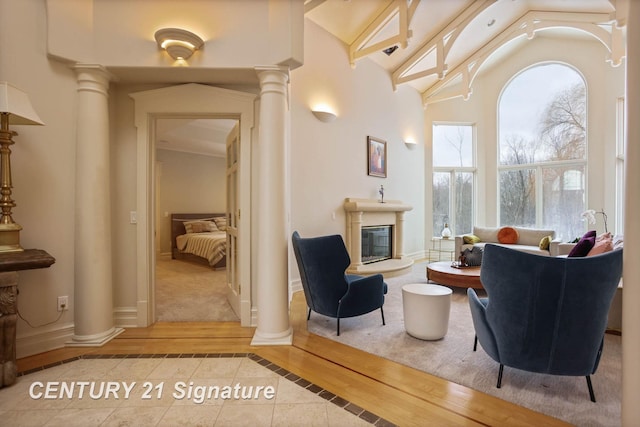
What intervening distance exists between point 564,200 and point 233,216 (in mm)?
6558

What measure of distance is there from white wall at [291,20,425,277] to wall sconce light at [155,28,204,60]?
194 cm

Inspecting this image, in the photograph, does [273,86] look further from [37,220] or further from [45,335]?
[45,335]

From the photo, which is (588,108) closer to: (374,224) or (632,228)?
(374,224)

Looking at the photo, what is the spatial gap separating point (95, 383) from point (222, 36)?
280cm

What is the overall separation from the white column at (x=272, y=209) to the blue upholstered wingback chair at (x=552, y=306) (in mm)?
1623

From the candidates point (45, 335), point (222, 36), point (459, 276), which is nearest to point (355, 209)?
point (459, 276)

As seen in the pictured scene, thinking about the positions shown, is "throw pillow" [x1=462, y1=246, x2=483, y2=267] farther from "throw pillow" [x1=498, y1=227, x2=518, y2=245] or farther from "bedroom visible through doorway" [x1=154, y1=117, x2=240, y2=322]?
"bedroom visible through doorway" [x1=154, y1=117, x2=240, y2=322]

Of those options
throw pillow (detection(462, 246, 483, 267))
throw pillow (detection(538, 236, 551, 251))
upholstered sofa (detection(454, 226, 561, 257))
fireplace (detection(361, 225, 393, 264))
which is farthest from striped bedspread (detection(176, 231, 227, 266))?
throw pillow (detection(538, 236, 551, 251))

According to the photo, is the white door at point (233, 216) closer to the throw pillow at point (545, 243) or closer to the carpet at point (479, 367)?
the carpet at point (479, 367)

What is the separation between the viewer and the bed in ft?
19.3

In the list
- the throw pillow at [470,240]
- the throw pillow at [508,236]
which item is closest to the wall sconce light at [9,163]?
the throw pillow at [470,240]

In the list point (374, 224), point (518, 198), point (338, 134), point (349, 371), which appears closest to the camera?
point (349, 371)

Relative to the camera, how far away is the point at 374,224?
5.64m

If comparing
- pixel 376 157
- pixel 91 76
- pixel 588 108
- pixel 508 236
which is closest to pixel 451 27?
pixel 376 157
